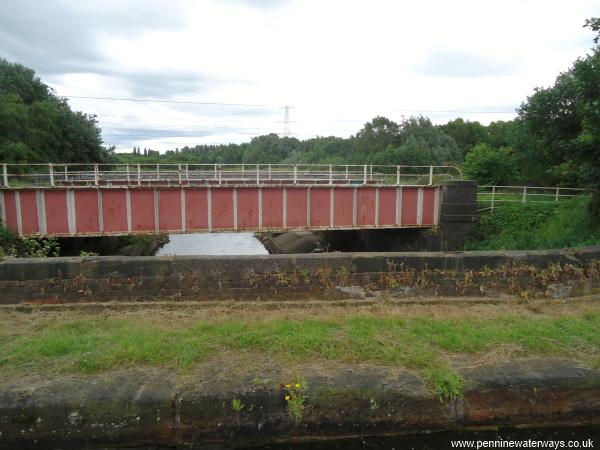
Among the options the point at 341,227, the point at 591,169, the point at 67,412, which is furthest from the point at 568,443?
the point at 341,227

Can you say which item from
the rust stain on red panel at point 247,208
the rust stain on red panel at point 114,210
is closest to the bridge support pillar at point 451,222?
the rust stain on red panel at point 247,208

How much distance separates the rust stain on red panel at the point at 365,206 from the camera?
1916 centimetres

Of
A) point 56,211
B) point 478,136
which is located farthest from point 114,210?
point 478,136

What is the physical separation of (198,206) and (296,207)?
428 cm

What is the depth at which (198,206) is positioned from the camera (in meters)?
17.4

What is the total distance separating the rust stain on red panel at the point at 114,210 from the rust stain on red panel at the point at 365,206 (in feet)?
33.0

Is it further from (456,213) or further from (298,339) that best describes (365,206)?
(298,339)

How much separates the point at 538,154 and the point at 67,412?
1007 inches

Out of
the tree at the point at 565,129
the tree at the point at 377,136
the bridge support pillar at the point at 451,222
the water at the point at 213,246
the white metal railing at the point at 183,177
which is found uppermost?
the tree at the point at 377,136

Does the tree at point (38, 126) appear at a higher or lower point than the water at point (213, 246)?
higher

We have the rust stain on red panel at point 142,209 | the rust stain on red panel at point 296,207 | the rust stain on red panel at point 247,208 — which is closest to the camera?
the rust stain on red panel at point 142,209

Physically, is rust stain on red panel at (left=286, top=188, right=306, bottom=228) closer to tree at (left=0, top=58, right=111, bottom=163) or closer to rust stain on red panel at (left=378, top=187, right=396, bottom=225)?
rust stain on red panel at (left=378, top=187, right=396, bottom=225)

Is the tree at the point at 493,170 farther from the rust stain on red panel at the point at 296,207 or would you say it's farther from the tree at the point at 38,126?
the tree at the point at 38,126

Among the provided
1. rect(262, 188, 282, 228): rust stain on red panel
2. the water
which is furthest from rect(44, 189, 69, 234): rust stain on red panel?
the water
